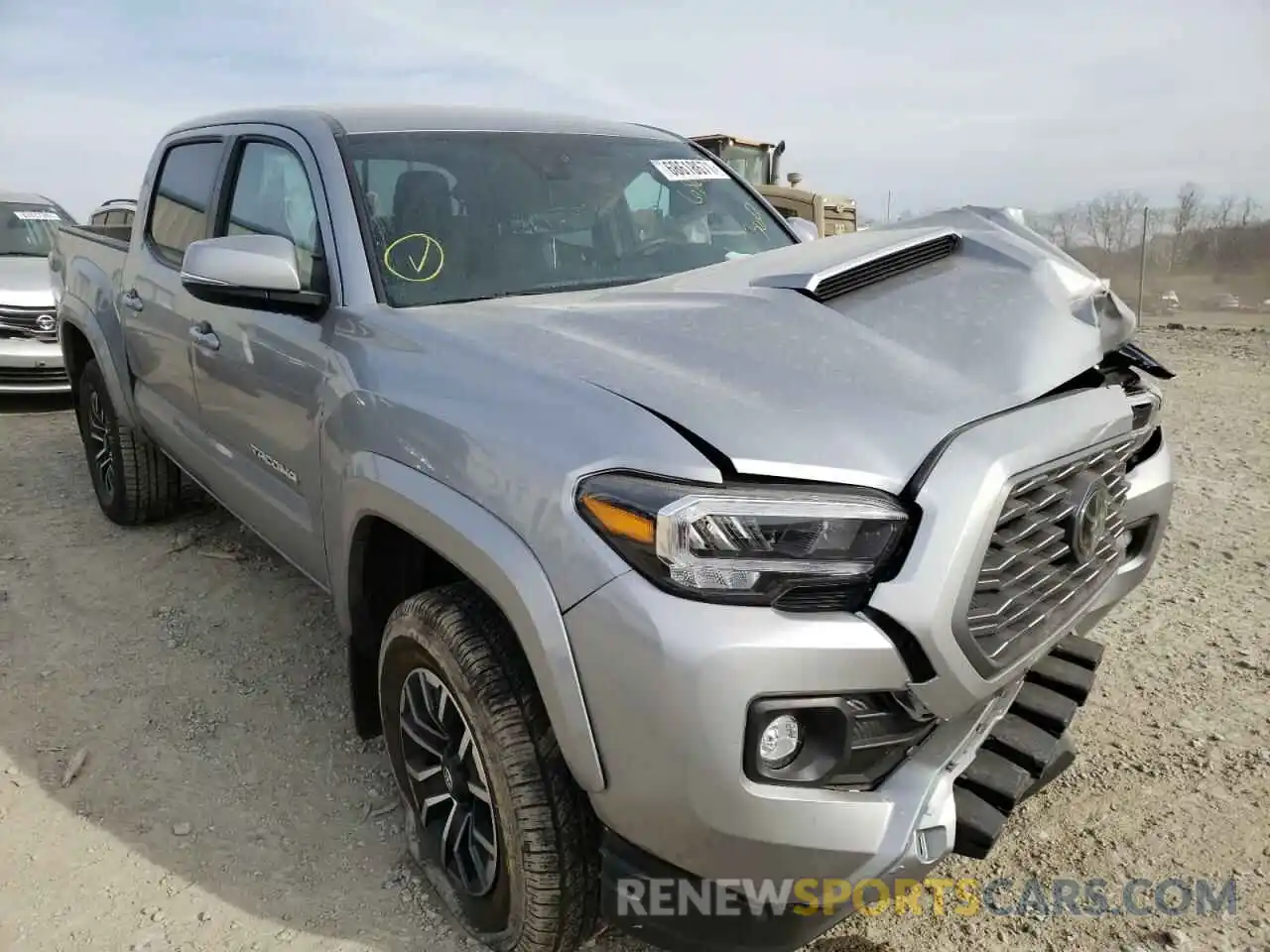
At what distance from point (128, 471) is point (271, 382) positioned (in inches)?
92.2

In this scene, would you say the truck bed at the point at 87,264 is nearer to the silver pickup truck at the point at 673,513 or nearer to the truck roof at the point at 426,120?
the truck roof at the point at 426,120

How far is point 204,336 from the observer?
326 centimetres

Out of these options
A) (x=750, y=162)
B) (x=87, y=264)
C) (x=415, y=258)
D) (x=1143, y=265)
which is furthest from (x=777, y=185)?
(x=415, y=258)

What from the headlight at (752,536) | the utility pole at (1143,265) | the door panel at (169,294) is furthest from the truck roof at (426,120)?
the utility pole at (1143,265)

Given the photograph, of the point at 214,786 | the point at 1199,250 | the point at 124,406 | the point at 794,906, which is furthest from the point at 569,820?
the point at 1199,250

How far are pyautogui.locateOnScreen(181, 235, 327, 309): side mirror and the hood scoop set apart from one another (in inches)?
45.3

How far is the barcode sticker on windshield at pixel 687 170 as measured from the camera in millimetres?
3305

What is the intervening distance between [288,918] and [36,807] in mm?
977

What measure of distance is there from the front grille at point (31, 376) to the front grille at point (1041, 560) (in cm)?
799

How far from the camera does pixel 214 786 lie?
2.83m

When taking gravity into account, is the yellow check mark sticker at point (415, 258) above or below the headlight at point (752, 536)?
above

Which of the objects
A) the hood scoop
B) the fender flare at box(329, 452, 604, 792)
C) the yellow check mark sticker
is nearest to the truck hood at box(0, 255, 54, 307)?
the yellow check mark sticker

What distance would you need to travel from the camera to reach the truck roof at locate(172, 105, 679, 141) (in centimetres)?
291

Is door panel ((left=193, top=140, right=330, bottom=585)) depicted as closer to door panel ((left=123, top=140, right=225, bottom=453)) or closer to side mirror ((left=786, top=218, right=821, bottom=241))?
door panel ((left=123, top=140, right=225, bottom=453))
